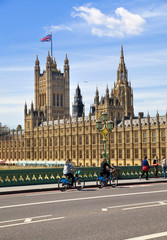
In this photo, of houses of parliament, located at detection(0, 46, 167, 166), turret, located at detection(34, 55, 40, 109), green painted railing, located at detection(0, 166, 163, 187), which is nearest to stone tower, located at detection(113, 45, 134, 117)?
houses of parliament, located at detection(0, 46, 167, 166)

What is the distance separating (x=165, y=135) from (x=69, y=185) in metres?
56.9

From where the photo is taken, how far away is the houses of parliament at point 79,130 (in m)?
77.8

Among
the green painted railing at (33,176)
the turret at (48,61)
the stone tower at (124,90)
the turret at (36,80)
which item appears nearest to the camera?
the green painted railing at (33,176)

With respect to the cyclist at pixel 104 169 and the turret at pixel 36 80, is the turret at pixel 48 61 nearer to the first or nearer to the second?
the turret at pixel 36 80

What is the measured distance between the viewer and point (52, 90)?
141 m

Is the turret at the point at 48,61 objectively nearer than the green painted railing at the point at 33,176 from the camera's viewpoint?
No

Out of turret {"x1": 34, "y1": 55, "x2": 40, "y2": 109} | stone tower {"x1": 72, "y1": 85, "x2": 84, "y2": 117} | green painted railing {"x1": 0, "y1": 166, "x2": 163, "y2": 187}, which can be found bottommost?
green painted railing {"x1": 0, "y1": 166, "x2": 163, "y2": 187}

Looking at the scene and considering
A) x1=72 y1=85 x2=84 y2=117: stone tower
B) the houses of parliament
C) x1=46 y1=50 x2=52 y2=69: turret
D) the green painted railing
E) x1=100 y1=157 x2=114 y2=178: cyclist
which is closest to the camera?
x1=100 y1=157 x2=114 y2=178: cyclist

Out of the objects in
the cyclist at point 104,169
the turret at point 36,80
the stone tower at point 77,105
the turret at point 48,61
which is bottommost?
the cyclist at point 104,169

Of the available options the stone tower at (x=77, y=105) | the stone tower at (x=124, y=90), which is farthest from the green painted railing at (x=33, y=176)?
the stone tower at (x=77, y=105)

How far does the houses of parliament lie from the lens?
255 ft

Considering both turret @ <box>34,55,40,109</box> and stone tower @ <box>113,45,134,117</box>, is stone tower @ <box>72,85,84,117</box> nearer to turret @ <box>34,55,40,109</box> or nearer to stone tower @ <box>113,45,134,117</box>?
turret @ <box>34,55,40,109</box>

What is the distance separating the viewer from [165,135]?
73188mm

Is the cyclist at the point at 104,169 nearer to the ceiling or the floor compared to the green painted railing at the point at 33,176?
nearer to the ceiling
